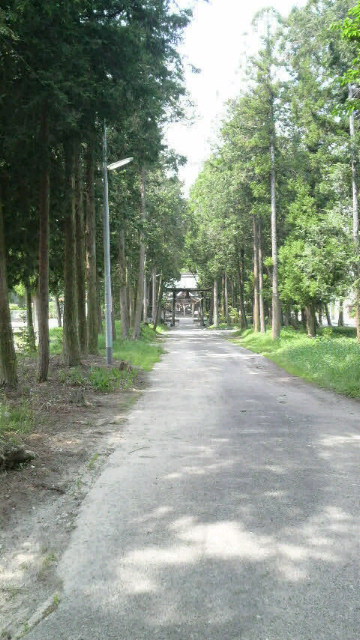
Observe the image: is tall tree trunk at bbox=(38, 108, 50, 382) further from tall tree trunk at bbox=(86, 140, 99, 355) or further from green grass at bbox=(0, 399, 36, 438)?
tall tree trunk at bbox=(86, 140, 99, 355)

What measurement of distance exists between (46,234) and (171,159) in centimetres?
1415

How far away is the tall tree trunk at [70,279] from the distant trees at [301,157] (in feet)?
41.3

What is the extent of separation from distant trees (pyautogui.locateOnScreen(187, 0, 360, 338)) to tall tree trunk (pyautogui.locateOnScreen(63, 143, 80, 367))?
12.6m

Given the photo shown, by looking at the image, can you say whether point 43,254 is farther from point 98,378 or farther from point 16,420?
point 16,420

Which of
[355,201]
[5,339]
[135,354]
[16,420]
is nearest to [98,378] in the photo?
[5,339]

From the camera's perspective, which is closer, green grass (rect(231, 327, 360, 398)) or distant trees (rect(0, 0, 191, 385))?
distant trees (rect(0, 0, 191, 385))

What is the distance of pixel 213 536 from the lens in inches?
177

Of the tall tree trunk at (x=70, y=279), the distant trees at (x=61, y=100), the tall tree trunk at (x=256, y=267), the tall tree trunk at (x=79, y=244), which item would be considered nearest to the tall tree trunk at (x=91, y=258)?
the tall tree trunk at (x=79, y=244)

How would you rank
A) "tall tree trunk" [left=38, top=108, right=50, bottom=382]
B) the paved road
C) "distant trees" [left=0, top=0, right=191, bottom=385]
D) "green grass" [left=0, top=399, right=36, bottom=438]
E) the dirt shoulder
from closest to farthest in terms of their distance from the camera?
the paved road
the dirt shoulder
"green grass" [left=0, top=399, right=36, bottom=438]
"distant trees" [left=0, top=0, right=191, bottom=385]
"tall tree trunk" [left=38, top=108, right=50, bottom=382]

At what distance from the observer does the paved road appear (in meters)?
3.31

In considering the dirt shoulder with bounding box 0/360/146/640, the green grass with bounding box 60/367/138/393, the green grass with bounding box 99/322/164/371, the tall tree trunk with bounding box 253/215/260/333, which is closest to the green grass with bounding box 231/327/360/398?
the green grass with bounding box 99/322/164/371

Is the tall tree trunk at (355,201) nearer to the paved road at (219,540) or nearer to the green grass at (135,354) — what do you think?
the green grass at (135,354)

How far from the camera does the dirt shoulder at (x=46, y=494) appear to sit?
12.5 ft

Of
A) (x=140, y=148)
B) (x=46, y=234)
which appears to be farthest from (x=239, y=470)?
(x=140, y=148)
